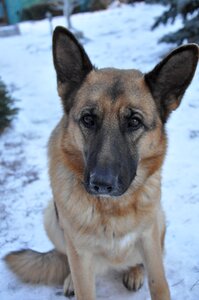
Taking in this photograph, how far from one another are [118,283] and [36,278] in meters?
0.63

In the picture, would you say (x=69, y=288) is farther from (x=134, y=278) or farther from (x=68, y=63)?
(x=68, y=63)

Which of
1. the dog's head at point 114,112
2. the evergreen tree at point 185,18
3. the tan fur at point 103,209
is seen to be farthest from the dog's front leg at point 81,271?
the evergreen tree at point 185,18

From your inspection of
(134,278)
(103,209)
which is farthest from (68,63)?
(134,278)

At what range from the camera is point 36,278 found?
3.33 metres

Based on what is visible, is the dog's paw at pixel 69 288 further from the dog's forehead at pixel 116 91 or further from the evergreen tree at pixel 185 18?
the evergreen tree at pixel 185 18

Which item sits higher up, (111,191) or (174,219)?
(111,191)

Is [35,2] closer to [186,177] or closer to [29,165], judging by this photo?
[29,165]

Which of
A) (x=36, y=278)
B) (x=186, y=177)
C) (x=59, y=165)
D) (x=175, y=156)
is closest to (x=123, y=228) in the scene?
(x=59, y=165)

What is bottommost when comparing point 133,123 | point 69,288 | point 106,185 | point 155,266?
point 69,288

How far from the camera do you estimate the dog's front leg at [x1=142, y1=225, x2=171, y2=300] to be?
2949mm

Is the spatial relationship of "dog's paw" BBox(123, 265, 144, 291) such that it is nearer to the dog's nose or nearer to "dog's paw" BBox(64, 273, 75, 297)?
"dog's paw" BBox(64, 273, 75, 297)

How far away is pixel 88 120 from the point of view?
2625mm

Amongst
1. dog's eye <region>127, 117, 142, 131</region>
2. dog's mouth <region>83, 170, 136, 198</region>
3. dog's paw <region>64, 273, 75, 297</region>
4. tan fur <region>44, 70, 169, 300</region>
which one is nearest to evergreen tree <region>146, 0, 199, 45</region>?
tan fur <region>44, 70, 169, 300</region>

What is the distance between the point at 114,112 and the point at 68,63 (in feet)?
1.52
